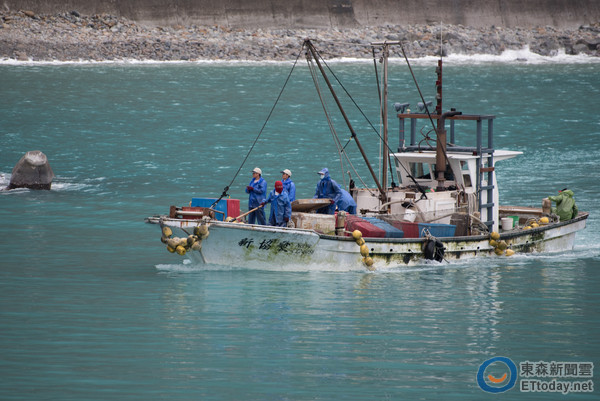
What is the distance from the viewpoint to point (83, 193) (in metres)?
34.7

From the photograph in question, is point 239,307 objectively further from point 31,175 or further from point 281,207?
point 31,175

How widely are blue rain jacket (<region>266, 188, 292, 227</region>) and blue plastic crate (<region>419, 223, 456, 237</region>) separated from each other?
310cm

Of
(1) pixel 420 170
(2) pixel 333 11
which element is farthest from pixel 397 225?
(2) pixel 333 11

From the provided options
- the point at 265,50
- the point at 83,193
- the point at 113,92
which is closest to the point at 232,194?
the point at 83,193

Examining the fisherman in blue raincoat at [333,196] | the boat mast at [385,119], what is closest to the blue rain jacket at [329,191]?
the fisherman in blue raincoat at [333,196]

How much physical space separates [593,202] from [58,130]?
30.1 meters

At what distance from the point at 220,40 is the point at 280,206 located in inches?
3345

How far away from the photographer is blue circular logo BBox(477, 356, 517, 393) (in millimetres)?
15797

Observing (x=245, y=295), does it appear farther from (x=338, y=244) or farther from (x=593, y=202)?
(x=593, y=202)

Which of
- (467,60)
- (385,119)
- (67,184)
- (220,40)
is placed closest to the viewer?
(385,119)

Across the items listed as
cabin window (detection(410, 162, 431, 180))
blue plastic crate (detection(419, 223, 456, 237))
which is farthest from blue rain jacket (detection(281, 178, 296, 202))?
cabin window (detection(410, 162, 431, 180))

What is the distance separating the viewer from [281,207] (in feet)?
73.5
